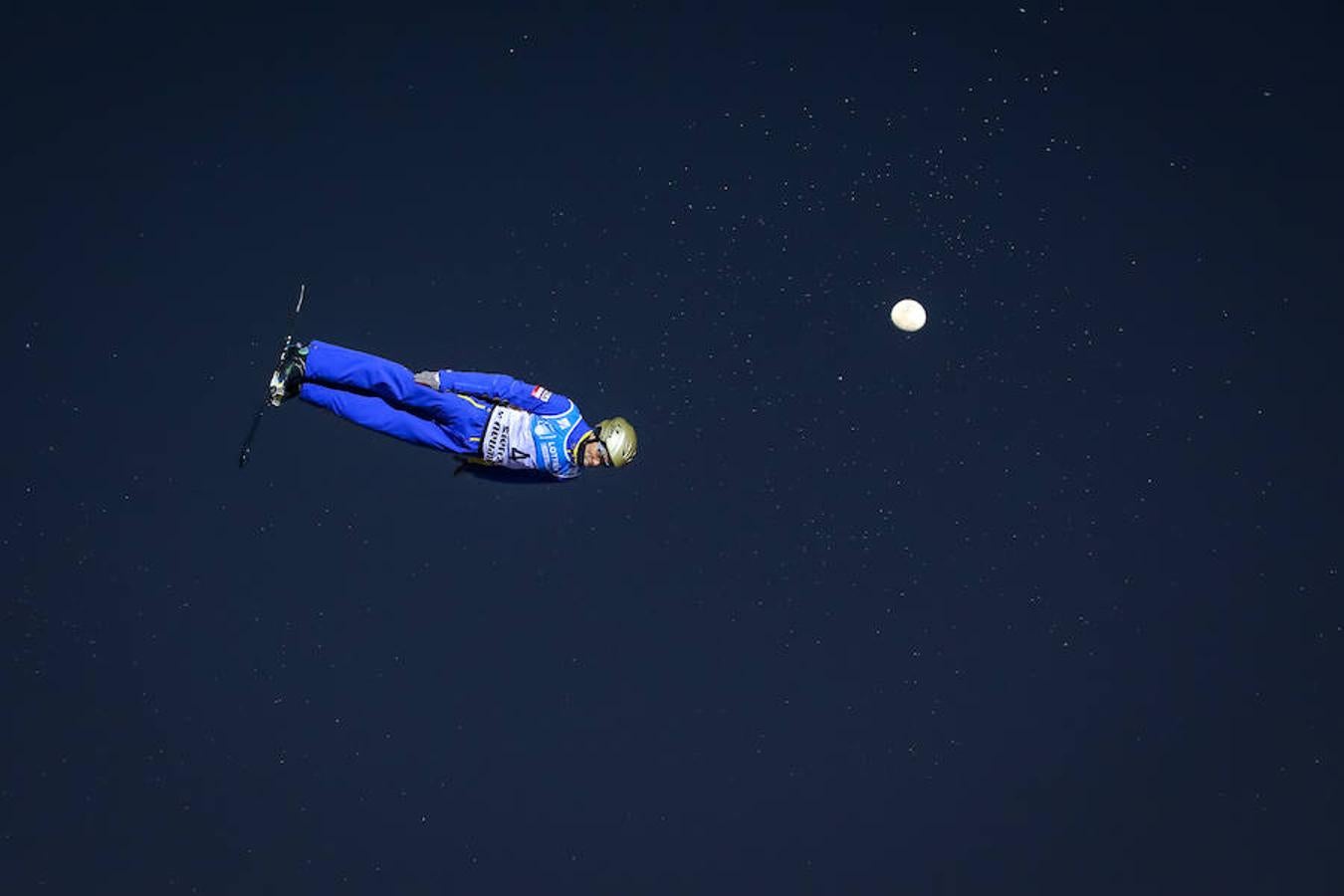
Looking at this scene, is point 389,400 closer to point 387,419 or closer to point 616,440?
point 387,419

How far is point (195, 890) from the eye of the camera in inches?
301

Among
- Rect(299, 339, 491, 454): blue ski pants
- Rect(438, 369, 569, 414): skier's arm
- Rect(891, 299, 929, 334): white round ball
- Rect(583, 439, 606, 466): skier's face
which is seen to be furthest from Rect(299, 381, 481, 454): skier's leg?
Rect(891, 299, 929, 334): white round ball

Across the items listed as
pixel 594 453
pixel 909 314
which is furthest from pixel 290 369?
pixel 909 314

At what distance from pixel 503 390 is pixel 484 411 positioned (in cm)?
10

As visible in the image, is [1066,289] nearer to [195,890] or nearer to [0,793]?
[195,890]

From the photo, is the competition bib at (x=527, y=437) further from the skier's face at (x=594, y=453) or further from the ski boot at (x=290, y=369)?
the ski boot at (x=290, y=369)

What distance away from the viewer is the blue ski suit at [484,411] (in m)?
5.93

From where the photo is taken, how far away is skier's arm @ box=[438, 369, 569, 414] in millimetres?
5949

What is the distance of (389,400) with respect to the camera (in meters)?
6.01

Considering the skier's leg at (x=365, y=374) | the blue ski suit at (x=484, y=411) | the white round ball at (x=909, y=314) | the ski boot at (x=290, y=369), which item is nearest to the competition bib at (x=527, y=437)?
the blue ski suit at (x=484, y=411)

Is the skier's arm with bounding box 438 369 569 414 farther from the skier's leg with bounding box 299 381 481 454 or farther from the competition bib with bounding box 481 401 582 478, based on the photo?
the skier's leg with bounding box 299 381 481 454

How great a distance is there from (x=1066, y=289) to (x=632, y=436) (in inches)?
90.2

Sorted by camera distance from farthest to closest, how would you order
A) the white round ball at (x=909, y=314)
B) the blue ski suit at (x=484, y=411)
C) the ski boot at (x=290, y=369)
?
the white round ball at (x=909, y=314), the blue ski suit at (x=484, y=411), the ski boot at (x=290, y=369)

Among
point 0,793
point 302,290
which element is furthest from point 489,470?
point 0,793
